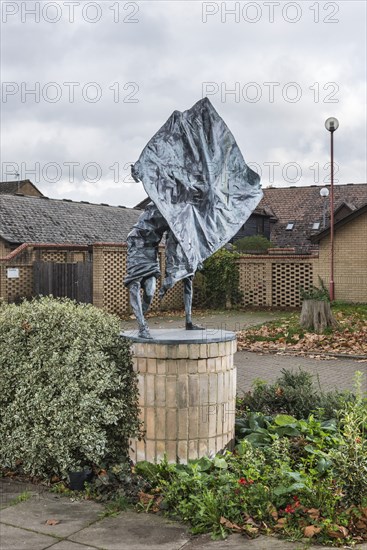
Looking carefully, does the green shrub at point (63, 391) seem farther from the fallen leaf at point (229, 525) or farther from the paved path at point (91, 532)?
the fallen leaf at point (229, 525)

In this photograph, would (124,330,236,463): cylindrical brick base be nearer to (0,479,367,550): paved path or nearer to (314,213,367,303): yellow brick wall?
(0,479,367,550): paved path

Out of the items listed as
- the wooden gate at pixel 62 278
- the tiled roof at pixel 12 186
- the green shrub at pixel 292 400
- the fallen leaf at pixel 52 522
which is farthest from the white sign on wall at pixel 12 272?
the tiled roof at pixel 12 186

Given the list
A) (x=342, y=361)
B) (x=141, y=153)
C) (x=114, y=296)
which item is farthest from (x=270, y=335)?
(x=141, y=153)

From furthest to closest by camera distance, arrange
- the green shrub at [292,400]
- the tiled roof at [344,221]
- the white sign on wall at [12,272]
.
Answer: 1. the tiled roof at [344,221]
2. the white sign on wall at [12,272]
3. the green shrub at [292,400]

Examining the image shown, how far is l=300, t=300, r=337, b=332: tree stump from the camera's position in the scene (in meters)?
15.4

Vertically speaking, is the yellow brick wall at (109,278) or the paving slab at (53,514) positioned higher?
the yellow brick wall at (109,278)

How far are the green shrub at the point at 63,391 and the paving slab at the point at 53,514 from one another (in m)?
0.37

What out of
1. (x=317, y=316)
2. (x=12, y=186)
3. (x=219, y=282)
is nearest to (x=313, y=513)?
(x=317, y=316)

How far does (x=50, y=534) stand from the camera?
4.52m

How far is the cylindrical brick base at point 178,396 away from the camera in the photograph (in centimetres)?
566

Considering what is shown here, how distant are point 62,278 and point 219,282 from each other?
6.23 m

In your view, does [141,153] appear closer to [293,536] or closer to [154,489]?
[154,489]

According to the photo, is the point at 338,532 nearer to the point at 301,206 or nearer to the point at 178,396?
the point at 178,396

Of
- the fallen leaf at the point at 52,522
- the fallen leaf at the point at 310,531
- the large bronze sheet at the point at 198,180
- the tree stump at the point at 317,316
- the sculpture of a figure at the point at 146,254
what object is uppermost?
the large bronze sheet at the point at 198,180
